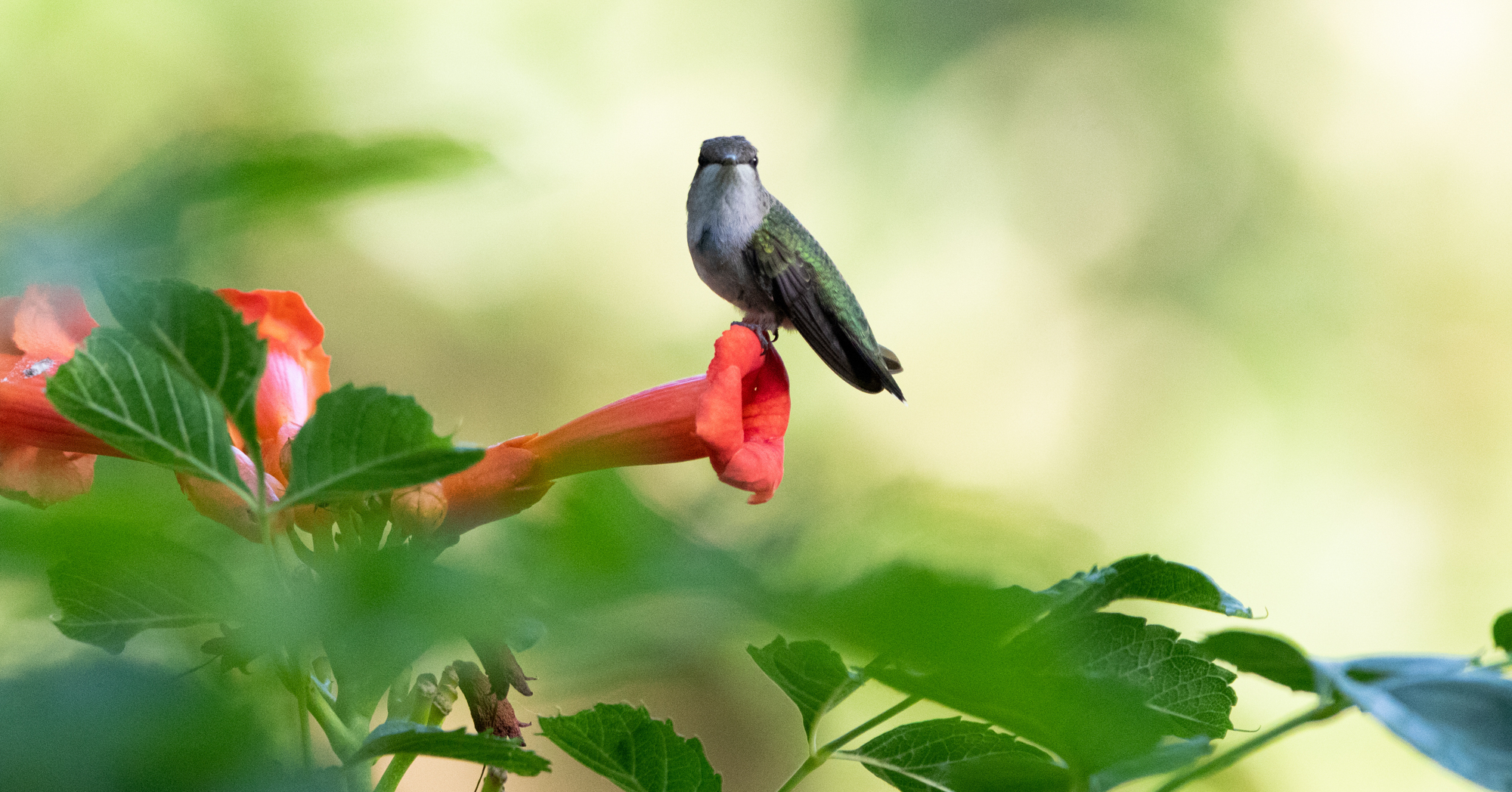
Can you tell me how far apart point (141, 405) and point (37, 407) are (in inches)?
15.8

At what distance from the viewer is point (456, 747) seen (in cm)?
52

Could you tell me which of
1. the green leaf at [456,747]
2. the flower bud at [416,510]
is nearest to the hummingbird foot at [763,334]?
the flower bud at [416,510]

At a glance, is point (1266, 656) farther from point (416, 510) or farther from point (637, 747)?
point (416, 510)

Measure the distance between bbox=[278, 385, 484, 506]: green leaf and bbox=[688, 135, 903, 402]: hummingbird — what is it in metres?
0.78

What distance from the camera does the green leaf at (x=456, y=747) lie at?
1.66 ft

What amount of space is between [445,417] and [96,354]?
3.79m

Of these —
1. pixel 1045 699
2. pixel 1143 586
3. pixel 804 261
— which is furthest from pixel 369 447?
pixel 804 261

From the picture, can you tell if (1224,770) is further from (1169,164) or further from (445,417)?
(1169,164)

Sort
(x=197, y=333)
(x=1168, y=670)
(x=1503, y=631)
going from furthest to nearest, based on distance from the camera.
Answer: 1. (x=1168, y=670)
2. (x=1503, y=631)
3. (x=197, y=333)

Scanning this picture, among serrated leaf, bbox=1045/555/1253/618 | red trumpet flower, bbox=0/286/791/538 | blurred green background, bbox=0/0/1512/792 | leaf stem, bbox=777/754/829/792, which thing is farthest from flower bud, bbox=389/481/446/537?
blurred green background, bbox=0/0/1512/792

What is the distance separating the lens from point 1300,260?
227 inches

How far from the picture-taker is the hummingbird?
1241 millimetres

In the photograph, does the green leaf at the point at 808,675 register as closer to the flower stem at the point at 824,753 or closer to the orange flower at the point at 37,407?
the flower stem at the point at 824,753

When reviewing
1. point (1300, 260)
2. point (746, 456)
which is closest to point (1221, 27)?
point (1300, 260)
